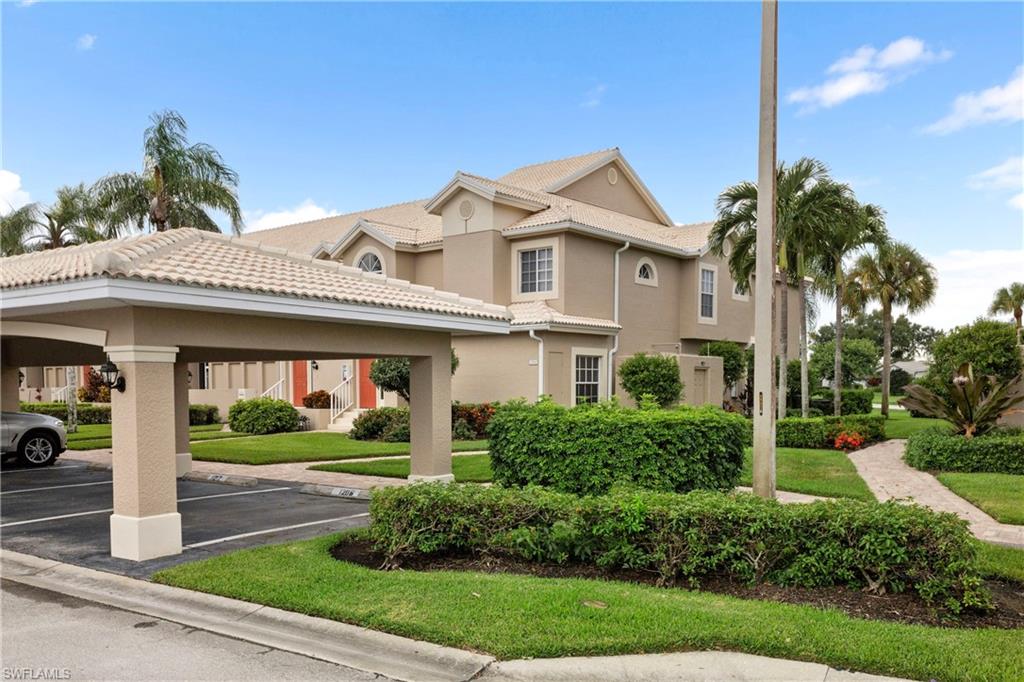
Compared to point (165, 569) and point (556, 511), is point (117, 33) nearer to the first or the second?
point (165, 569)

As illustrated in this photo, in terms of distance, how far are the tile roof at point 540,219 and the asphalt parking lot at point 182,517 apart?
11.6 meters

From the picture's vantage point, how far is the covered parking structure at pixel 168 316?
787 centimetres

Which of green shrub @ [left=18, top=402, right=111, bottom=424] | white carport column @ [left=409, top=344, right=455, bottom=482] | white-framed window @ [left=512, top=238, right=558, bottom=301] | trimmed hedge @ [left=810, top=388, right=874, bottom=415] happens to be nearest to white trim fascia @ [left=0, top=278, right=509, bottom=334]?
white carport column @ [left=409, top=344, right=455, bottom=482]

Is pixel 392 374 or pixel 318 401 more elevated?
pixel 392 374

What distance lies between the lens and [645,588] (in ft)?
21.4

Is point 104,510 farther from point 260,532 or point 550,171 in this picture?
point 550,171

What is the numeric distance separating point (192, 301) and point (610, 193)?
20.5m

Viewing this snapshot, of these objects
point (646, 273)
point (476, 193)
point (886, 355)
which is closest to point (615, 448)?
point (476, 193)

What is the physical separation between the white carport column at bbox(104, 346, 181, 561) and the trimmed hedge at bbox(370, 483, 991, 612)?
2.46 metres

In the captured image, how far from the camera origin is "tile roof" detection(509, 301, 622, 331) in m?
20.2

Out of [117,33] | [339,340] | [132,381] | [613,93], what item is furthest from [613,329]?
[132,381]

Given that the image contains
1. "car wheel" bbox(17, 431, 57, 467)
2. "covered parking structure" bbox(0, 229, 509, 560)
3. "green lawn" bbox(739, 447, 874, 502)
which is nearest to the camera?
"covered parking structure" bbox(0, 229, 509, 560)

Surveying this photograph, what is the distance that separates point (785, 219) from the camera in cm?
1984

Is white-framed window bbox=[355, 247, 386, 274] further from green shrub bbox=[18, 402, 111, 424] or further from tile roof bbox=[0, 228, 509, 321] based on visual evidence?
green shrub bbox=[18, 402, 111, 424]
